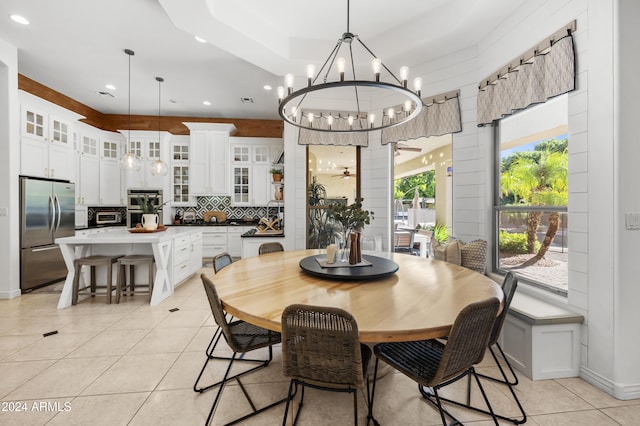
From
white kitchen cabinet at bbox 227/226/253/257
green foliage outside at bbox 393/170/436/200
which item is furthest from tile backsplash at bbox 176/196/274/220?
green foliage outside at bbox 393/170/436/200

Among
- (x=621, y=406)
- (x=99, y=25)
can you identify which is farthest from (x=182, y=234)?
(x=621, y=406)

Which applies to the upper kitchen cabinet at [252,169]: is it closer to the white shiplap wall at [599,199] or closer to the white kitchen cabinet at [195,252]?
the white kitchen cabinet at [195,252]

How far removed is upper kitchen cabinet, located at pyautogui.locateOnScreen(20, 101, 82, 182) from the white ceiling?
0.67 meters

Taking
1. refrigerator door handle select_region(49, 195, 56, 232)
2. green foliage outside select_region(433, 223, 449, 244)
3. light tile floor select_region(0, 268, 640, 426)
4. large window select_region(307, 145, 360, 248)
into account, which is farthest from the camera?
green foliage outside select_region(433, 223, 449, 244)

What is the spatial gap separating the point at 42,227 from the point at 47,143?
134cm

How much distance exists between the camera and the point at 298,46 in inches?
146

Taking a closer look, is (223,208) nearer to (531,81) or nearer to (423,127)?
(423,127)

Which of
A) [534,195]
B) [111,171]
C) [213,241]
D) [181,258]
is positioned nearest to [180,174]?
[111,171]

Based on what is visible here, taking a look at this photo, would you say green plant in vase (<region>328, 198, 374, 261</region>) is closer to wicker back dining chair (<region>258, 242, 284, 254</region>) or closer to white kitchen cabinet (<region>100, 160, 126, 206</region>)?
wicker back dining chair (<region>258, 242, 284, 254</region>)

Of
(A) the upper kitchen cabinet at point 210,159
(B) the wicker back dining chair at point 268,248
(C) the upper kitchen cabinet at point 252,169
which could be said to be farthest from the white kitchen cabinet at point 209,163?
(B) the wicker back dining chair at point 268,248

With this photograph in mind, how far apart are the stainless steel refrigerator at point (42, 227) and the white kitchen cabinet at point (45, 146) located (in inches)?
10.6

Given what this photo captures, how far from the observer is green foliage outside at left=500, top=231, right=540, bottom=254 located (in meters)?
2.78

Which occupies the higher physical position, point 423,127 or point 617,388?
point 423,127

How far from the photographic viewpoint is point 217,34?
315 cm
